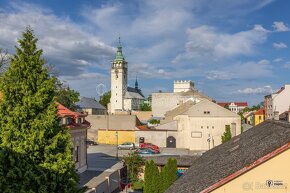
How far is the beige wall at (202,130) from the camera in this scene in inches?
2064

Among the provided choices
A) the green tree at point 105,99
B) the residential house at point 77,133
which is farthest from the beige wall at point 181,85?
the residential house at point 77,133

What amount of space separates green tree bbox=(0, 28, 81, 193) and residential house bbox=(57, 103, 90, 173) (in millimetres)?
13612

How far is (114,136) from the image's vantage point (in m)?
59.6

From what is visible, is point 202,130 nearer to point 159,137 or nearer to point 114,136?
point 159,137

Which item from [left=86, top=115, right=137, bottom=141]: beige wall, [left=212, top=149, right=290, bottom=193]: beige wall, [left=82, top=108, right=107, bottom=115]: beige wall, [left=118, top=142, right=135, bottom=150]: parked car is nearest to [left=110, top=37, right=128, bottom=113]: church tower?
[left=82, top=108, right=107, bottom=115]: beige wall

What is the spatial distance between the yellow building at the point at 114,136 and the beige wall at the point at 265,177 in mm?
46709

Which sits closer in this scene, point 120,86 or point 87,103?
point 87,103

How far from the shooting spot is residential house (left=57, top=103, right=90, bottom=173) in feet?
96.9

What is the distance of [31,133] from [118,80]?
11731 cm

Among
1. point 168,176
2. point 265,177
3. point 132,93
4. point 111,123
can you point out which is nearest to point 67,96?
point 111,123

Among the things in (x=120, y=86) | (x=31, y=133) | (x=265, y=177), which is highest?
(x=120, y=86)

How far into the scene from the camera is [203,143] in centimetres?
5350

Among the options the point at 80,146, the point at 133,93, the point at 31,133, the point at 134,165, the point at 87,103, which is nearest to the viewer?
the point at 31,133

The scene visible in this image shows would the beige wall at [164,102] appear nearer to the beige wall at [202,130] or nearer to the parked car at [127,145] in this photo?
the beige wall at [202,130]
